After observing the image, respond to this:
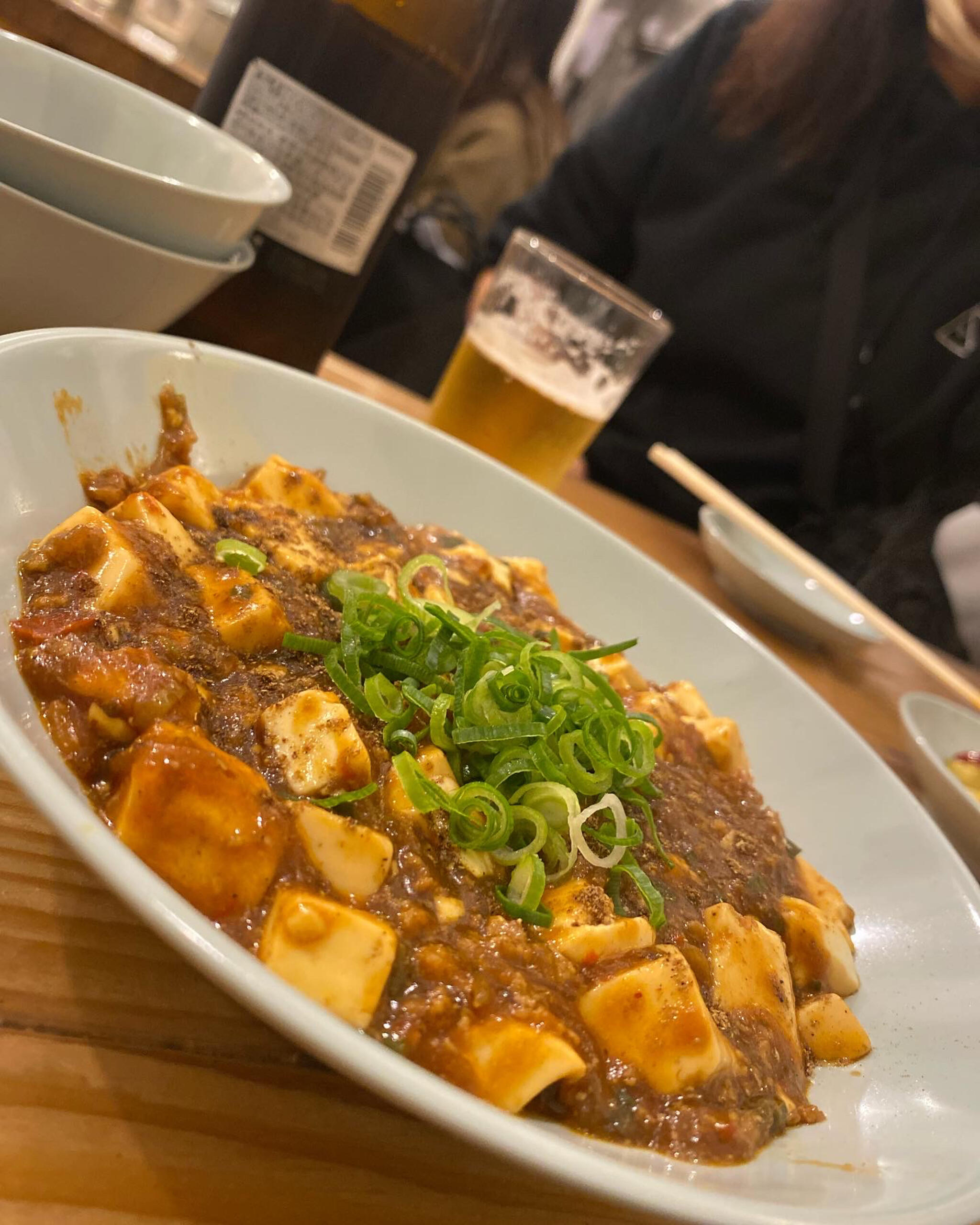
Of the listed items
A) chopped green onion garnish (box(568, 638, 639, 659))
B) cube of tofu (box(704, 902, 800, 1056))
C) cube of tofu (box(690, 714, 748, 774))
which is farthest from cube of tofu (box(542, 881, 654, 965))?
cube of tofu (box(690, 714, 748, 774))

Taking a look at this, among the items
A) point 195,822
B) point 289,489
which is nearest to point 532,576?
point 289,489

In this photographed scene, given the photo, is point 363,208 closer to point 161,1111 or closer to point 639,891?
point 639,891

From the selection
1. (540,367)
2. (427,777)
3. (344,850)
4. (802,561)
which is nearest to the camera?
(344,850)

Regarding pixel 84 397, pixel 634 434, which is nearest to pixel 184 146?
pixel 84 397

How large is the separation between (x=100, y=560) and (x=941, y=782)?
5.52 feet

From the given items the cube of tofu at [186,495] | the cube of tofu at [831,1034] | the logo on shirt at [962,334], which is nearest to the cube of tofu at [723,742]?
the cube of tofu at [831,1034]

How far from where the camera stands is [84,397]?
42.0 inches

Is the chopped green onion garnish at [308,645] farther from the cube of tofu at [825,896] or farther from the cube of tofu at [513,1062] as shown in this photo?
the cube of tofu at [825,896]

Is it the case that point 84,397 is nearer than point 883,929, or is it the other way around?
point 84,397

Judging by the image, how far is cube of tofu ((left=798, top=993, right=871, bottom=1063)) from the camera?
3.40 ft

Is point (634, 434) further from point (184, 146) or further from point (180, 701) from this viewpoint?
point (180, 701)

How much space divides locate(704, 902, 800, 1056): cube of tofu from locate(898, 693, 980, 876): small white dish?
0.99 meters

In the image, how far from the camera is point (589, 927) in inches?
35.3

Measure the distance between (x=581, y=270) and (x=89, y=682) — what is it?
1.69 metres
